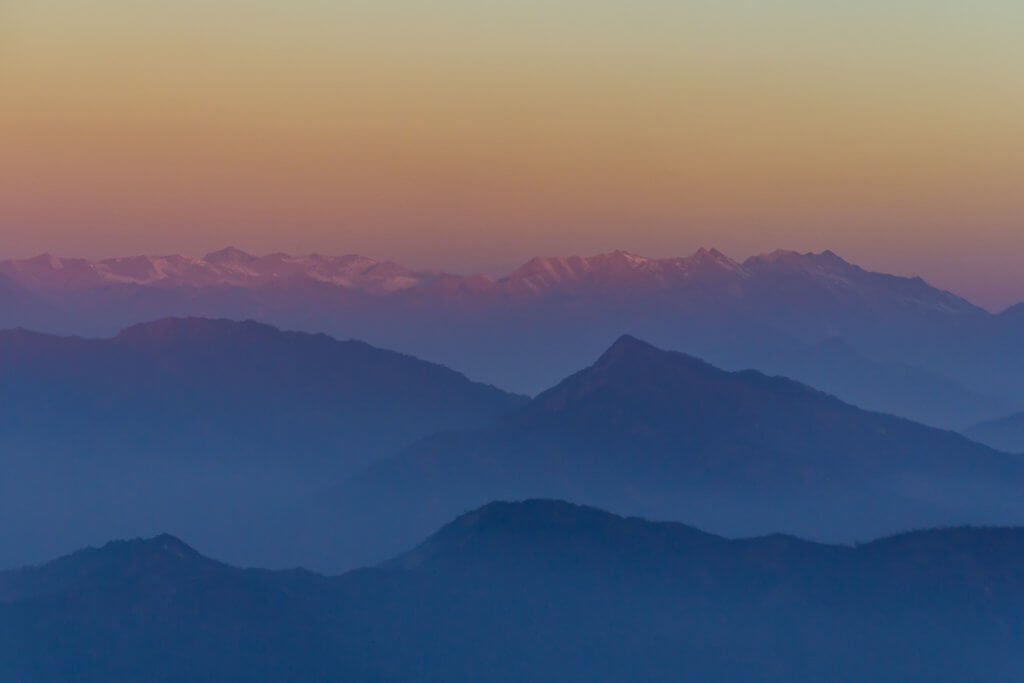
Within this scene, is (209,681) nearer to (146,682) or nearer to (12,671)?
(146,682)

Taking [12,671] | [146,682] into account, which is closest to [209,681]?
[146,682]

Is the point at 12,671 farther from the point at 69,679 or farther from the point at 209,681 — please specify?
the point at 209,681

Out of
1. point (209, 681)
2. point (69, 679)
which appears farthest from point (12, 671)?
point (209, 681)
